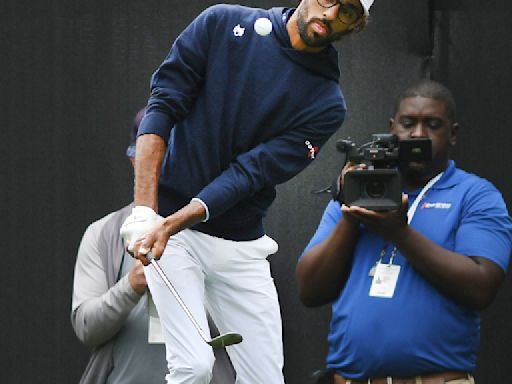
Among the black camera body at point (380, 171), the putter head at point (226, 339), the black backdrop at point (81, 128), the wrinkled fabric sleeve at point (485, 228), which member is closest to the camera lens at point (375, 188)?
the black camera body at point (380, 171)

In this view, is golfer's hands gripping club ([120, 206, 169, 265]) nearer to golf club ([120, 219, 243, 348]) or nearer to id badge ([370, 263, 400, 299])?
golf club ([120, 219, 243, 348])

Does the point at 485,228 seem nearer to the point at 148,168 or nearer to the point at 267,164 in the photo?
the point at 267,164

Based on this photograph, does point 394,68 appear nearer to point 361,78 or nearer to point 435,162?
point 361,78

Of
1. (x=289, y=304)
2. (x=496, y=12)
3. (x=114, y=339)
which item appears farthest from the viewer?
(x=289, y=304)

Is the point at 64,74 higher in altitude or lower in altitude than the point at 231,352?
higher

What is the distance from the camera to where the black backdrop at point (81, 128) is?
5141mm

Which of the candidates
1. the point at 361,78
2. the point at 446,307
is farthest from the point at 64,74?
the point at 446,307

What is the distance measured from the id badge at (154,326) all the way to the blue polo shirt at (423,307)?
614mm

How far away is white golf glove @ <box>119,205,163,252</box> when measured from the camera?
3.43 m

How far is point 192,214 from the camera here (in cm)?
350

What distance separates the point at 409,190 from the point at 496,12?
4.15 feet

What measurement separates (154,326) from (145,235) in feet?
2.23

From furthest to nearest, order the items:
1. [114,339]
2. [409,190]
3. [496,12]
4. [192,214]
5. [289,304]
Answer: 1. [289,304]
2. [496,12]
3. [114,339]
4. [409,190]
5. [192,214]

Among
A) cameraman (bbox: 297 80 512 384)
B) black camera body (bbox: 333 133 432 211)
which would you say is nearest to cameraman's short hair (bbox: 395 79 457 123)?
cameraman (bbox: 297 80 512 384)
